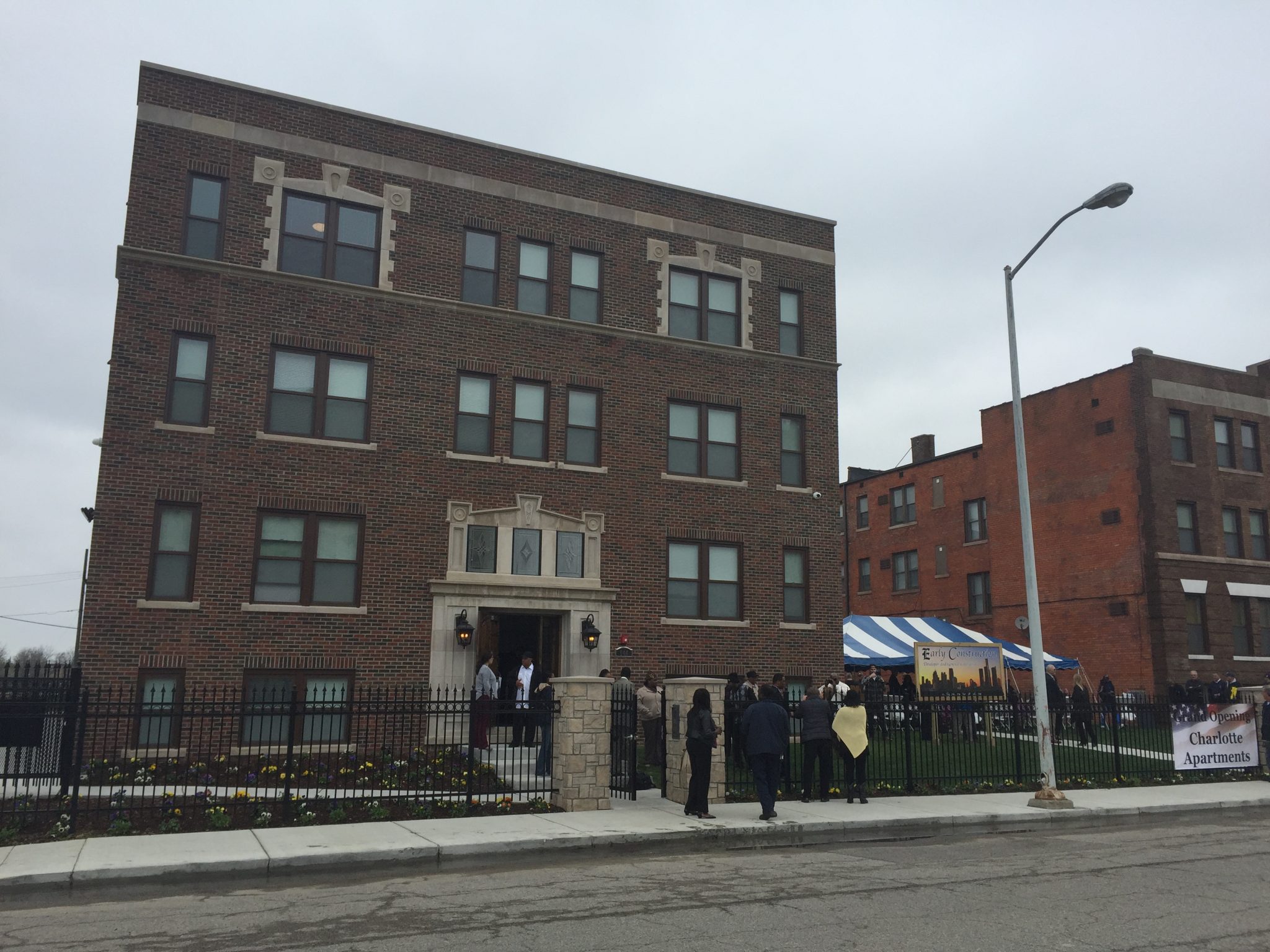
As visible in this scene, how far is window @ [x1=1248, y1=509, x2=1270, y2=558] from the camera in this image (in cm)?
3597

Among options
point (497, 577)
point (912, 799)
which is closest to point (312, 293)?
point (497, 577)

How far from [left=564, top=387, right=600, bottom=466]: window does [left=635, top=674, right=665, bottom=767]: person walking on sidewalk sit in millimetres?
6473

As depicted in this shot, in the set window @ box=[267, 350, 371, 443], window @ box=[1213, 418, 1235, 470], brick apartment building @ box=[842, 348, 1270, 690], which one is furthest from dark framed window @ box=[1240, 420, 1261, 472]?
window @ box=[267, 350, 371, 443]

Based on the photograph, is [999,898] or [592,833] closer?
[999,898]

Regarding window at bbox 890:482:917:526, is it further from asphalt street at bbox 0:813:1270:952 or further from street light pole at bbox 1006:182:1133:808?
asphalt street at bbox 0:813:1270:952

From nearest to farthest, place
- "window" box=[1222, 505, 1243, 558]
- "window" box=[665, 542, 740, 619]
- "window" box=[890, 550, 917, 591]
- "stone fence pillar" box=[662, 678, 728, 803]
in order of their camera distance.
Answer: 1. "stone fence pillar" box=[662, 678, 728, 803]
2. "window" box=[665, 542, 740, 619]
3. "window" box=[1222, 505, 1243, 558]
4. "window" box=[890, 550, 917, 591]

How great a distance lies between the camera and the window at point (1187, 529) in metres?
34.6

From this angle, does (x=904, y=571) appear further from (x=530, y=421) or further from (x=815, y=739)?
(x=815, y=739)

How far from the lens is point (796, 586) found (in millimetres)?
25328

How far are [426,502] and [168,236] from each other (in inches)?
286

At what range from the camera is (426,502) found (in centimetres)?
2169

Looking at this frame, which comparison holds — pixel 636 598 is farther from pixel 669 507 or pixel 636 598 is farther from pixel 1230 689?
pixel 1230 689

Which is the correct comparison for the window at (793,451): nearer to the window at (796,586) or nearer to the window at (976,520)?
the window at (796,586)

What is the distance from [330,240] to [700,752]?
13.8m
